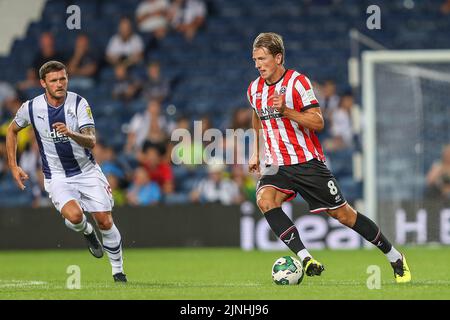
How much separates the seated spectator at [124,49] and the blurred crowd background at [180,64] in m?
0.02

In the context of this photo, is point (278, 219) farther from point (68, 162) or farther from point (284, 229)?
point (68, 162)

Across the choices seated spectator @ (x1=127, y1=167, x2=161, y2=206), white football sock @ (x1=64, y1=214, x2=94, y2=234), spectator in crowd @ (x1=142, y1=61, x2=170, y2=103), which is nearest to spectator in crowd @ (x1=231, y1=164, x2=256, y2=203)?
seated spectator @ (x1=127, y1=167, x2=161, y2=206)

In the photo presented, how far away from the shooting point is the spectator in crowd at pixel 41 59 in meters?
18.0

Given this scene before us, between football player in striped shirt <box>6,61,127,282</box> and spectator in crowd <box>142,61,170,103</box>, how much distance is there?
27.5 feet

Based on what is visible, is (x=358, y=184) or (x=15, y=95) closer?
(x=358, y=184)

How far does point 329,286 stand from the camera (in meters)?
8.44

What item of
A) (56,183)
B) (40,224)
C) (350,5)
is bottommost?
(40,224)

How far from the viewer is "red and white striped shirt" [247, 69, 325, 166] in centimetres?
859

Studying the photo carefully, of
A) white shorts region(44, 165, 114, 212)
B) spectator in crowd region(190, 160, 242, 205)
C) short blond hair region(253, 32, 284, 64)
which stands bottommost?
spectator in crowd region(190, 160, 242, 205)

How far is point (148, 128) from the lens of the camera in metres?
16.5

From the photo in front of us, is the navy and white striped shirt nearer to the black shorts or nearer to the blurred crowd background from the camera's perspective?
the black shorts

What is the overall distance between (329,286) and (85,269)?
396cm
